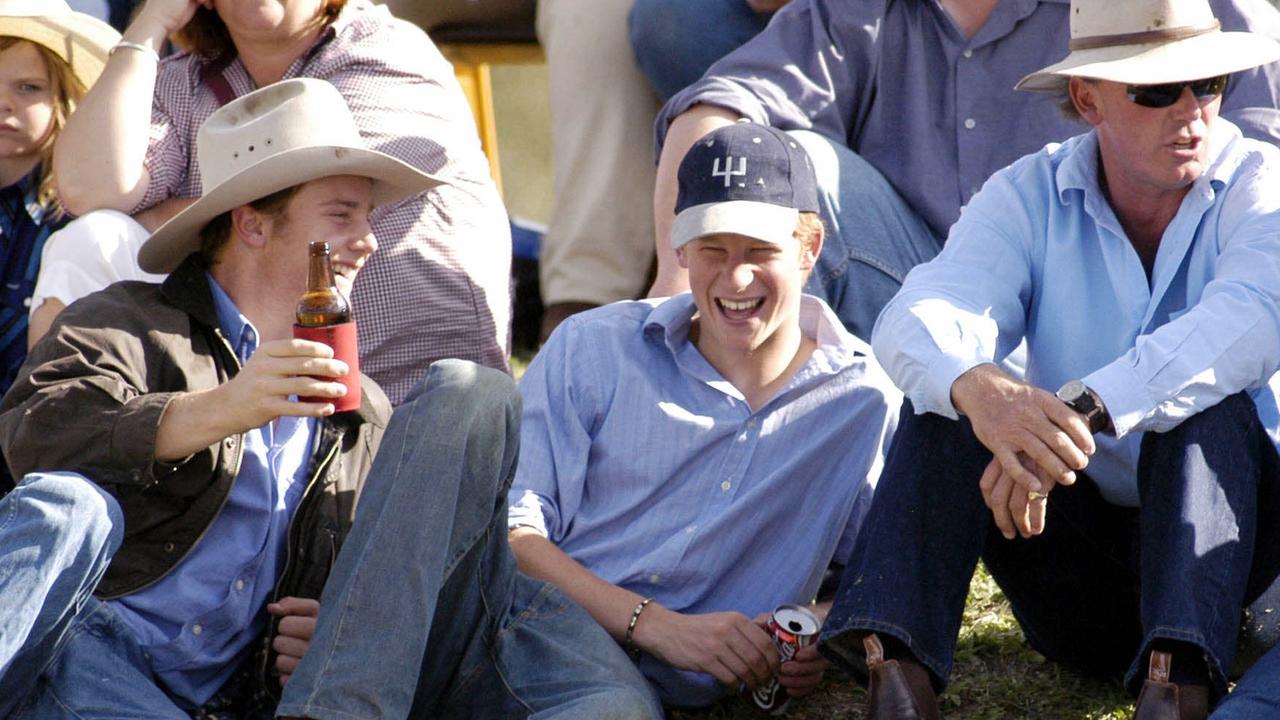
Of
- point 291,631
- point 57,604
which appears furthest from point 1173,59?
point 57,604

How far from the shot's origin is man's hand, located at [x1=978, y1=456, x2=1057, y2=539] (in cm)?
335

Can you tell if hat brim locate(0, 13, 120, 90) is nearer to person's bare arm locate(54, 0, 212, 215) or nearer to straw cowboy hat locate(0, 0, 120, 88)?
straw cowboy hat locate(0, 0, 120, 88)

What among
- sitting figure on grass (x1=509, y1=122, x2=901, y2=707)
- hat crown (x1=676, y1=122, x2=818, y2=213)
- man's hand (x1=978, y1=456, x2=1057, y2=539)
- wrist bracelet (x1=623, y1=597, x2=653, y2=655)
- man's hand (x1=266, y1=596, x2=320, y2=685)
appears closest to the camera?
man's hand (x1=978, y1=456, x2=1057, y2=539)

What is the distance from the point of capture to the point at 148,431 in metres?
3.37

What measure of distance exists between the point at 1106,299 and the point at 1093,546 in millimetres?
535

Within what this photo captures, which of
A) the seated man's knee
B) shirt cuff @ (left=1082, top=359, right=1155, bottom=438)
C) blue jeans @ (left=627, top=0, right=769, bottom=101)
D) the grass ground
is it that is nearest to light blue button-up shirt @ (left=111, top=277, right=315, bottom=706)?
the seated man's knee

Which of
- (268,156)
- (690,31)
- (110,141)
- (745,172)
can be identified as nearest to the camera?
(268,156)

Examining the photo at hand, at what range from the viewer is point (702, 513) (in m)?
4.03

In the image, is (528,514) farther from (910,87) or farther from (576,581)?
(910,87)

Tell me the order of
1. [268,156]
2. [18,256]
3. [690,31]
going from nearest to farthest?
[268,156], [18,256], [690,31]

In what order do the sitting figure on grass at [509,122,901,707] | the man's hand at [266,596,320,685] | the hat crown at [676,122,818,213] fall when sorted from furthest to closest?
the hat crown at [676,122,818,213] < the sitting figure on grass at [509,122,901,707] < the man's hand at [266,596,320,685]

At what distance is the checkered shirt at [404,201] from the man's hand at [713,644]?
128 centimetres

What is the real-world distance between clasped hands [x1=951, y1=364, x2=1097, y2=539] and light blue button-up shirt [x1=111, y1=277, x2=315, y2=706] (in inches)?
56.1

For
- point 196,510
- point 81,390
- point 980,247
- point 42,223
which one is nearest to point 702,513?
point 980,247
